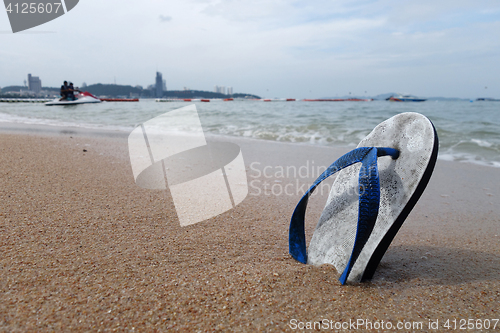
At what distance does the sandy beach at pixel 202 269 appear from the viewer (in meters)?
0.99

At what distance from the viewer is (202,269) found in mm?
1294

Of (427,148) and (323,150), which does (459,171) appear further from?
(427,148)

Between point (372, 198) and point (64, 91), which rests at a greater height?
point (64, 91)

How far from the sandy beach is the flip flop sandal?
90mm

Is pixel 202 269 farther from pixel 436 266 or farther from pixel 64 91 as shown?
pixel 64 91

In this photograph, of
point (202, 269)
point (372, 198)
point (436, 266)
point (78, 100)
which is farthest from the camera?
point (78, 100)

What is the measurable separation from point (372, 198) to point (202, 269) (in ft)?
2.45

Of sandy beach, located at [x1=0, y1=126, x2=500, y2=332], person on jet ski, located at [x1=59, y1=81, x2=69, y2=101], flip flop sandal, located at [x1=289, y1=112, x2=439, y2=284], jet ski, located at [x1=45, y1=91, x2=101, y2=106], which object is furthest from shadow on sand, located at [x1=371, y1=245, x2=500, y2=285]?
person on jet ski, located at [x1=59, y1=81, x2=69, y2=101]

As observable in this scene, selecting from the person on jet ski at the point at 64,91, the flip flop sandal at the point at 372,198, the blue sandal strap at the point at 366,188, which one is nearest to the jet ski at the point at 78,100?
the person on jet ski at the point at 64,91

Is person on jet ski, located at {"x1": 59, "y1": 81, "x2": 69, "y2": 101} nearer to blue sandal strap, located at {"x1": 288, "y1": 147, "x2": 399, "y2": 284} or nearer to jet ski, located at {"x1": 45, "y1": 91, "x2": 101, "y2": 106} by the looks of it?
jet ski, located at {"x1": 45, "y1": 91, "x2": 101, "y2": 106}

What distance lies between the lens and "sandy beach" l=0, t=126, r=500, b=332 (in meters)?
0.99

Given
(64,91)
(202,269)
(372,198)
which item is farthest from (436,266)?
(64,91)

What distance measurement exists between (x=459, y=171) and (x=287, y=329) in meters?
3.49

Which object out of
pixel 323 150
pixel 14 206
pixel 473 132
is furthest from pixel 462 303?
pixel 473 132
